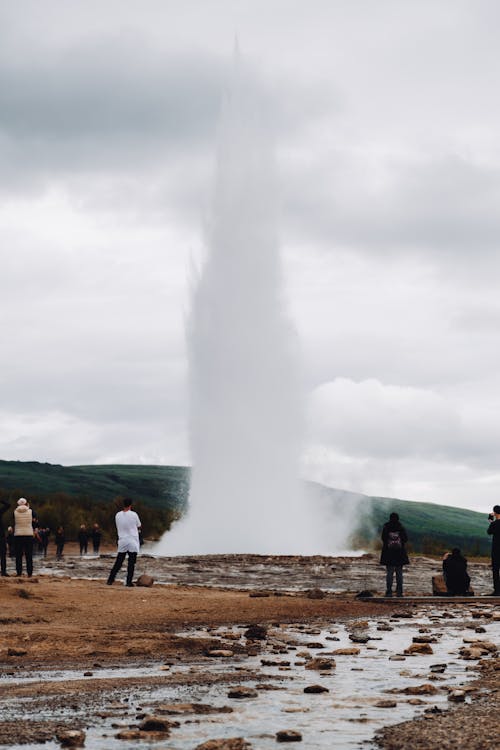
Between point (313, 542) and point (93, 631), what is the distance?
32843 millimetres

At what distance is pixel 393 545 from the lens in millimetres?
22891

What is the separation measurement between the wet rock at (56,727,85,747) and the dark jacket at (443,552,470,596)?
1708 cm

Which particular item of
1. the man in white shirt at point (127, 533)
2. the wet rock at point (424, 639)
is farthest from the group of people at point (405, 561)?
the wet rock at point (424, 639)

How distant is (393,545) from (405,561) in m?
0.65

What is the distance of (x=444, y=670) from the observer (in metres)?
11.0

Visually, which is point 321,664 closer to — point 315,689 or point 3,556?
point 315,689

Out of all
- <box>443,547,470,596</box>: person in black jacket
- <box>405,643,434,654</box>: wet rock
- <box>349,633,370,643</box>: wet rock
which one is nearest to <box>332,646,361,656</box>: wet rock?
<box>405,643,434,654</box>: wet rock

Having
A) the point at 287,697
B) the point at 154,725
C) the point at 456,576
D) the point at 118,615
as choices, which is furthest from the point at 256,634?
the point at 456,576

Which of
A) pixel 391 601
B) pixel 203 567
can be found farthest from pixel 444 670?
pixel 203 567

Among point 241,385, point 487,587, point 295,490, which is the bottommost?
point 487,587

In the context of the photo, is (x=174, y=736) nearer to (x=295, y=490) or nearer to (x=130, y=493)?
(x=295, y=490)

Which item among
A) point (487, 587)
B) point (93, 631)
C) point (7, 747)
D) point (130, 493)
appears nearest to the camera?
point (7, 747)

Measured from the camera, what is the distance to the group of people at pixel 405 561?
22281 millimetres

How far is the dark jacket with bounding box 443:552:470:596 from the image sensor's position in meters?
23.3
